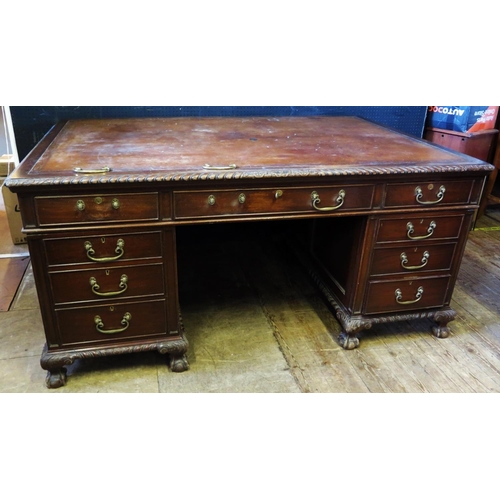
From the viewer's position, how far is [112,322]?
1680 millimetres

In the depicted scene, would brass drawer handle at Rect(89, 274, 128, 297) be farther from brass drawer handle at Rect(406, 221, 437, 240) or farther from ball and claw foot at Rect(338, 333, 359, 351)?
brass drawer handle at Rect(406, 221, 437, 240)

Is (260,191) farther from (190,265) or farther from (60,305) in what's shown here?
(190,265)

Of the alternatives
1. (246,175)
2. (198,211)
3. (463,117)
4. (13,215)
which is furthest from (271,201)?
(463,117)

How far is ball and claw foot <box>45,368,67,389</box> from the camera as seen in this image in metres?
1.68

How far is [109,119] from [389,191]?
1328 mm

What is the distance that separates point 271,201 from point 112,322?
0.72 metres

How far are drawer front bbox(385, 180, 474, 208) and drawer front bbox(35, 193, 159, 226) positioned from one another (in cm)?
86

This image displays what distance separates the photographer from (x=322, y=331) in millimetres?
2062

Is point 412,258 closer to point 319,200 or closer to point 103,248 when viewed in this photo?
point 319,200

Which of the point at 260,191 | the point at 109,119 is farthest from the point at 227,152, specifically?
the point at 109,119

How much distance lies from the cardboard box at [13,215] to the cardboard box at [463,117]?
98.9 inches

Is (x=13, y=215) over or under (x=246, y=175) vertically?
under

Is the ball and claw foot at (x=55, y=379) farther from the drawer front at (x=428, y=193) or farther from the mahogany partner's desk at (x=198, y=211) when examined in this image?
the drawer front at (x=428, y=193)

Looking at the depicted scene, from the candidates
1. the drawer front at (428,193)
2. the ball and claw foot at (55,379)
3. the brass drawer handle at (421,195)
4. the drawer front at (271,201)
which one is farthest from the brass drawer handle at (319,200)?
the ball and claw foot at (55,379)
